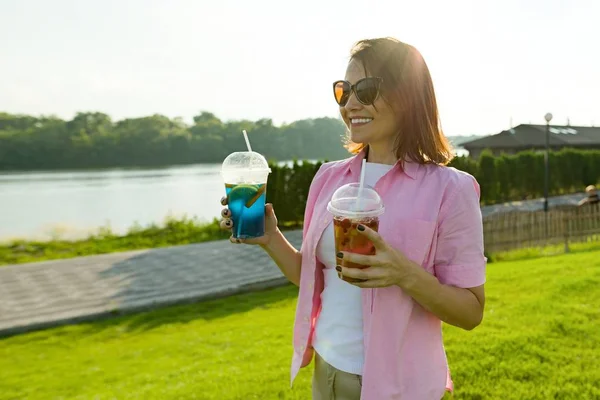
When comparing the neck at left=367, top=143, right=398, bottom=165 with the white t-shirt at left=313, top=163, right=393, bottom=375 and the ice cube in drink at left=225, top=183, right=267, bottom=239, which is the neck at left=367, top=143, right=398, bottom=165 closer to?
the white t-shirt at left=313, top=163, right=393, bottom=375

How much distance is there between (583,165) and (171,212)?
22363mm

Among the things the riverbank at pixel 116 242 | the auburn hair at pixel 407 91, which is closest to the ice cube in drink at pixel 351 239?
the auburn hair at pixel 407 91

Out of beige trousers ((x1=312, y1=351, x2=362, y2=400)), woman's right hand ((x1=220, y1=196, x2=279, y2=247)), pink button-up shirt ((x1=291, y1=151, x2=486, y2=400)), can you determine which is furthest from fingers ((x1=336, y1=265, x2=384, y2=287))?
woman's right hand ((x1=220, y1=196, x2=279, y2=247))

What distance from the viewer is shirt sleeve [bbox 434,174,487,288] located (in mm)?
1492

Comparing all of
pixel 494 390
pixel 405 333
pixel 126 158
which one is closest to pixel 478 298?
pixel 405 333

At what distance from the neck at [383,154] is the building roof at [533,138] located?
3446 cm

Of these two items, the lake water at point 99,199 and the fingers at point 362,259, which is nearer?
the fingers at point 362,259

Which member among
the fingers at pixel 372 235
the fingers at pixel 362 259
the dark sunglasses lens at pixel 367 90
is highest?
the dark sunglasses lens at pixel 367 90

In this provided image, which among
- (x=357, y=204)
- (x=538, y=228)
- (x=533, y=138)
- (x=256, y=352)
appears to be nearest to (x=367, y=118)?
(x=357, y=204)

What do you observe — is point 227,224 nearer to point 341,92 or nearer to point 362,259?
point 341,92

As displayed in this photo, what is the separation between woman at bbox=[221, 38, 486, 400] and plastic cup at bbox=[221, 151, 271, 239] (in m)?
0.21

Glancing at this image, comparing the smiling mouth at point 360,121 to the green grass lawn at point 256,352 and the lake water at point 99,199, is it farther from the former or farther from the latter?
the lake water at point 99,199

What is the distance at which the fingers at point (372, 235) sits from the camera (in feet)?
4.07

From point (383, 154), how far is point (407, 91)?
0.23 m
